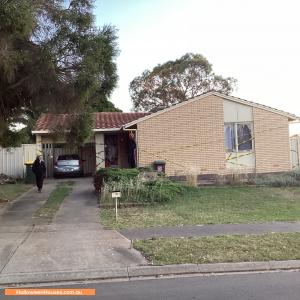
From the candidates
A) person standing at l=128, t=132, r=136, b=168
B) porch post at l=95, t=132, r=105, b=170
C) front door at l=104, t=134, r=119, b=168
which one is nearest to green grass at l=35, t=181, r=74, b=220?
person standing at l=128, t=132, r=136, b=168

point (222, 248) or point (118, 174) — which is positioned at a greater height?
point (118, 174)

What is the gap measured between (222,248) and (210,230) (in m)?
1.95

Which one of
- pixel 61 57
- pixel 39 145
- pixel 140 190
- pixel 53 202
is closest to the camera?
pixel 61 57

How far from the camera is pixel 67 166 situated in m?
28.3

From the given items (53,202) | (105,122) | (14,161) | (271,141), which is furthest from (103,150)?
(53,202)

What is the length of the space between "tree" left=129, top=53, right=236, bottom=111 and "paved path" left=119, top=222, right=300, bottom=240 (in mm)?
39253

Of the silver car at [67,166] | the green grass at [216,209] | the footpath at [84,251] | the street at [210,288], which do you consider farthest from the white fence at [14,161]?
the street at [210,288]

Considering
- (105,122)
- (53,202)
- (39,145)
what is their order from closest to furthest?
(53,202) → (39,145) → (105,122)

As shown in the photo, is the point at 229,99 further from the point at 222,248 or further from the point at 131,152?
the point at 222,248

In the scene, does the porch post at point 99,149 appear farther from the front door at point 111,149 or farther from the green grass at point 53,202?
the green grass at point 53,202

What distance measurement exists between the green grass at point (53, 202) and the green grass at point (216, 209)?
1.52 metres

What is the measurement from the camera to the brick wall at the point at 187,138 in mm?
23547

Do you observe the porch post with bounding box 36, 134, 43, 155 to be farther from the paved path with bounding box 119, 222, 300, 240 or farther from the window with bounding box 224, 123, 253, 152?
the paved path with bounding box 119, 222, 300, 240

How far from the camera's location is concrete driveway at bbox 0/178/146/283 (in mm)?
8414
